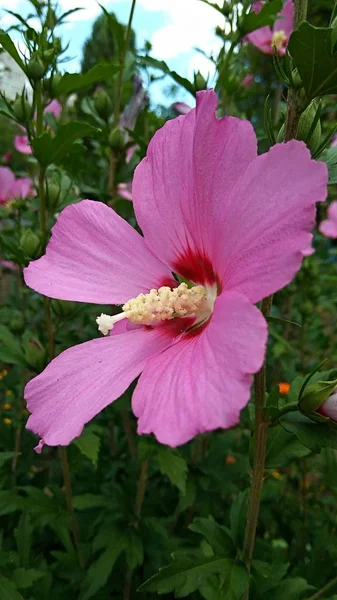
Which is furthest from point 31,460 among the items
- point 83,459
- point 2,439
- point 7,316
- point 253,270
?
point 253,270

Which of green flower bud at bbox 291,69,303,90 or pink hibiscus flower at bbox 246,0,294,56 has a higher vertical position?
pink hibiscus flower at bbox 246,0,294,56

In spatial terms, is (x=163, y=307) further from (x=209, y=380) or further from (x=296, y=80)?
(x=296, y=80)

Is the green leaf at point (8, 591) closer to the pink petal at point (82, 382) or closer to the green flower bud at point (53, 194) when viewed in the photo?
the pink petal at point (82, 382)

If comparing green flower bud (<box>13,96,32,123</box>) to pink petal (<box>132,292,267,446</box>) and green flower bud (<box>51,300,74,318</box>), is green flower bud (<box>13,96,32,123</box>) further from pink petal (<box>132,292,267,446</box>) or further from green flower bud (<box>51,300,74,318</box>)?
pink petal (<box>132,292,267,446</box>)

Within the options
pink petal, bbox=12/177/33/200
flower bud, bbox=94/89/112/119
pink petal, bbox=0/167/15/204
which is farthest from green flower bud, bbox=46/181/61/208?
pink petal, bbox=0/167/15/204

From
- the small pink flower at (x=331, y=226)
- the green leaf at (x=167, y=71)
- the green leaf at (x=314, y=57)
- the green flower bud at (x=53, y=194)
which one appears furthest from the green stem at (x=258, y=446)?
the small pink flower at (x=331, y=226)

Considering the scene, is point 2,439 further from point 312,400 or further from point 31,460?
point 312,400
